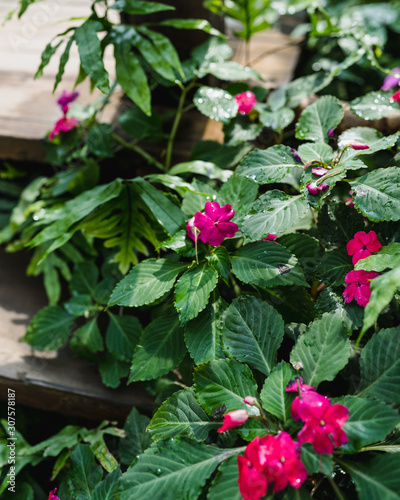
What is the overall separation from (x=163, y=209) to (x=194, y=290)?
0.30m

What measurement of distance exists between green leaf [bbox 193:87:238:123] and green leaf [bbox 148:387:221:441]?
0.82 metres

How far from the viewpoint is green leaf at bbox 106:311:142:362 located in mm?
1269

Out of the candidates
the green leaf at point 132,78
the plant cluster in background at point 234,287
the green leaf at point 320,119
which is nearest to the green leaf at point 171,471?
the plant cluster in background at point 234,287

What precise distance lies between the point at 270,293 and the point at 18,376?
837 millimetres

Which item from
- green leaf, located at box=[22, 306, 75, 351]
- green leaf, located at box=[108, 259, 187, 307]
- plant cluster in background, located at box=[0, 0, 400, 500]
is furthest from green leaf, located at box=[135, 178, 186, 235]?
green leaf, located at box=[22, 306, 75, 351]

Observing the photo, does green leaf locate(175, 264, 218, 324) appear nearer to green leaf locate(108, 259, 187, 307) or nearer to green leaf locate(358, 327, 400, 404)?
green leaf locate(108, 259, 187, 307)

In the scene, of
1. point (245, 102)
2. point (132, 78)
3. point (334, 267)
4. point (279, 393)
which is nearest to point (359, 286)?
point (334, 267)

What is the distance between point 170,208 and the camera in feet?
3.84

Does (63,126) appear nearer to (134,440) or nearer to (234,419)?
(134,440)

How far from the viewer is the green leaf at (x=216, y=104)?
1349 mm

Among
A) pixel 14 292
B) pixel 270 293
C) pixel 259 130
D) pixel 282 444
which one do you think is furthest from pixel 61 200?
pixel 282 444

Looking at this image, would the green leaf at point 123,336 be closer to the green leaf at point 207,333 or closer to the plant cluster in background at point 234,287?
the plant cluster in background at point 234,287

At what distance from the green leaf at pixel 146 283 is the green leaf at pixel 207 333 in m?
0.10

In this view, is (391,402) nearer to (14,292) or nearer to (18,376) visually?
(18,376)
